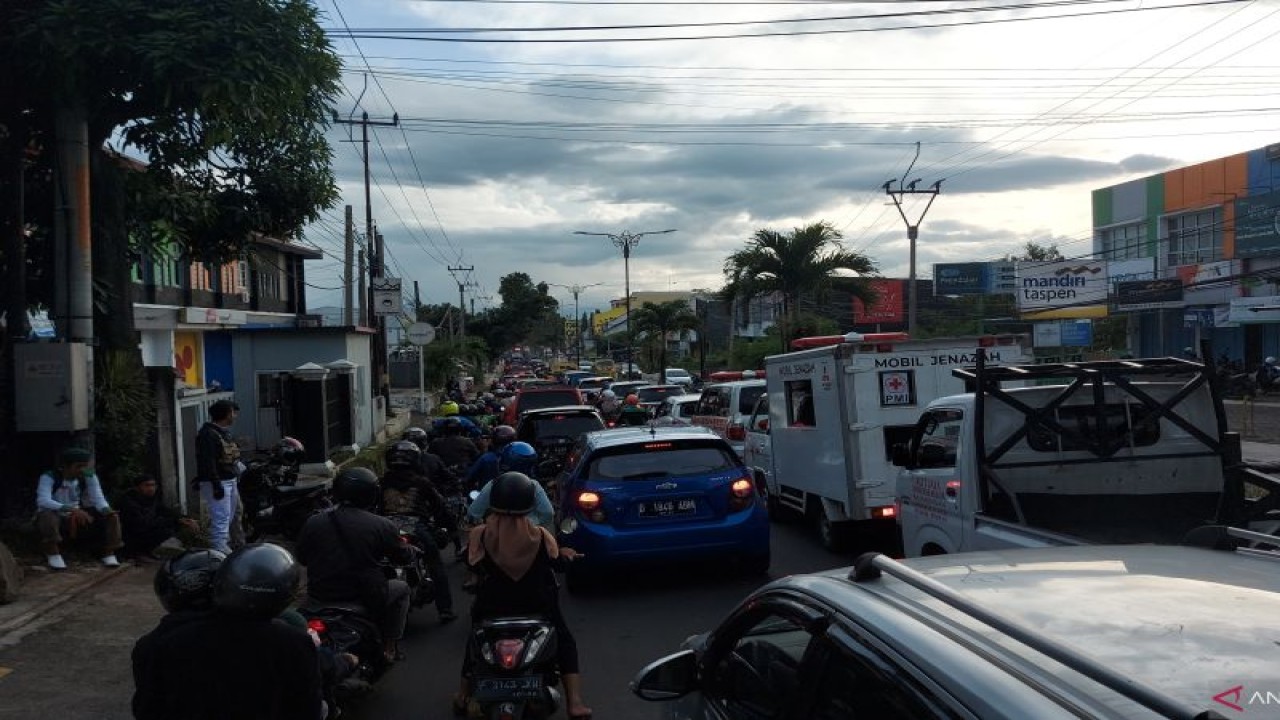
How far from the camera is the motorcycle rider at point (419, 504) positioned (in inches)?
336

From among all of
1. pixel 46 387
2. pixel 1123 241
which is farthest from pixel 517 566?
pixel 1123 241

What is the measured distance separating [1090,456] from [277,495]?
8.39m

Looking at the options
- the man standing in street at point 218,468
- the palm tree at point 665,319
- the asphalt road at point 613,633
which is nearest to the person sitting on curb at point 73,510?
the man standing in street at point 218,468

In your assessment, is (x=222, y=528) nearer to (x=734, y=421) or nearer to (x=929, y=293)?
(x=734, y=421)

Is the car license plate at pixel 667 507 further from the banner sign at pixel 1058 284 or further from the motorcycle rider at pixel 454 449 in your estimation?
the banner sign at pixel 1058 284

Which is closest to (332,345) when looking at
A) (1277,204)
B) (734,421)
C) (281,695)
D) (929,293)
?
(734,421)

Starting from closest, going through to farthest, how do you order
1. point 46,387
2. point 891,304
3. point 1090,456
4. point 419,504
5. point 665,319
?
point 1090,456
point 419,504
point 46,387
point 665,319
point 891,304

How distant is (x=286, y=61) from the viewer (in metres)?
10.5

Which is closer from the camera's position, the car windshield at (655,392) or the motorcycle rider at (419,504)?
the motorcycle rider at (419,504)

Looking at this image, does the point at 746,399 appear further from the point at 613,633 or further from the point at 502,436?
the point at 613,633

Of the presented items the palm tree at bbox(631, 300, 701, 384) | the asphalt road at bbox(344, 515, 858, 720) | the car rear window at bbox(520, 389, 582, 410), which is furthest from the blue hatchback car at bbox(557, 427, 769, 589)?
the palm tree at bbox(631, 300, 701, 384)

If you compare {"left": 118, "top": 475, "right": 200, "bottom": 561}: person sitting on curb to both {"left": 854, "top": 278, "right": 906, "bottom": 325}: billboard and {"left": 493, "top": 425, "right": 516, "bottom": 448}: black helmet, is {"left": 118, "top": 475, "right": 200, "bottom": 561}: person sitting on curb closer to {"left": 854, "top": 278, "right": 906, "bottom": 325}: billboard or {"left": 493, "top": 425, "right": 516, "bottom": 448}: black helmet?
{"left": 493, "top": 425, "right": 516, "bottom": 448}: black helmet

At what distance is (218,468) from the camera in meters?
10.6

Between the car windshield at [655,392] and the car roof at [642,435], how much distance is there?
60.2 ft
